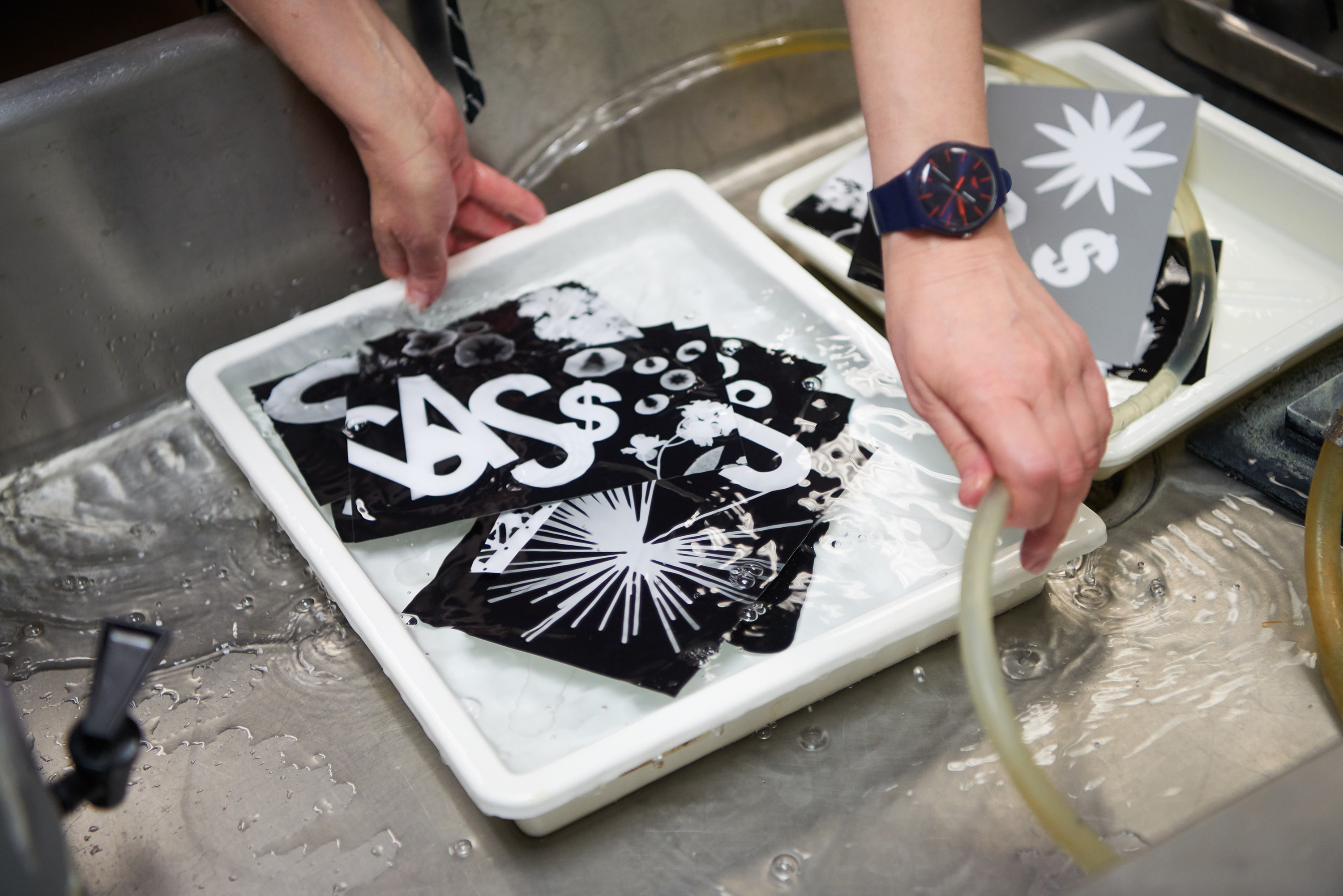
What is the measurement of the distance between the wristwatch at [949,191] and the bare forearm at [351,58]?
370 millimetres

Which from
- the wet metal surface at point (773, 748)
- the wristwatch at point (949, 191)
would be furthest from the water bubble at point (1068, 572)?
the wristwatch at point (949, 191)

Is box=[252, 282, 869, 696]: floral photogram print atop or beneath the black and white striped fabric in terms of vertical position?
beneath

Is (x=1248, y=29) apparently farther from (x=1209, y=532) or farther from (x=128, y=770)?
(x=128, y=770)

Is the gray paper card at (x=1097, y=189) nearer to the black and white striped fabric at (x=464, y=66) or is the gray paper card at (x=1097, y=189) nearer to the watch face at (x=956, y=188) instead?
the watch face at (x=956, y=188)

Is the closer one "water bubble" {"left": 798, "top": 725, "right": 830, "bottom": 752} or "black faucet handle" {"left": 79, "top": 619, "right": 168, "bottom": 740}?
"black faucet handle" {"left": 79, "top": 619, "right": 168, "bottom": 740}

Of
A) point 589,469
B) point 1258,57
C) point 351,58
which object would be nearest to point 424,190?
point 351,58

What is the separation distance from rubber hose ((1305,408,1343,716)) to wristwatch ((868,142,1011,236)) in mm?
232

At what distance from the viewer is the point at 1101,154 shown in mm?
821

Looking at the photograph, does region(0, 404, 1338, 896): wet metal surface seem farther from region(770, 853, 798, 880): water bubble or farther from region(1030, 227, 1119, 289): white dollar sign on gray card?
region(1030, 227, 1119, 289): white dollar sign on gray card

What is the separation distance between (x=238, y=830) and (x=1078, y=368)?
0.52m

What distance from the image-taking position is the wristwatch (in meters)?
0.58

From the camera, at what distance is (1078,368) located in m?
0.54

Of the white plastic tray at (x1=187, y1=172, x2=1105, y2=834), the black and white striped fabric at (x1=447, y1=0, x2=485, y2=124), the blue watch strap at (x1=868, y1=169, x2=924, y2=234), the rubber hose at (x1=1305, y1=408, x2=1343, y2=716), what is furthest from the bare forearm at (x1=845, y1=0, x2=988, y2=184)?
the black and white striped fabric at (x1=447, y1=0, x2=485, y2=124)

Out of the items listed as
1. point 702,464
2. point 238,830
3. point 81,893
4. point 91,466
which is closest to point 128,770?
point 81,893
